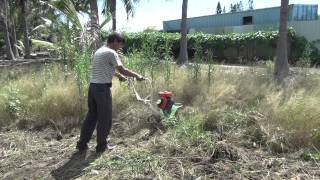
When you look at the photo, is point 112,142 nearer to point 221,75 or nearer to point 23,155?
point 23,155

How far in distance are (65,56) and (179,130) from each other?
6.52m

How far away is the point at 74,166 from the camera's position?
6730mm

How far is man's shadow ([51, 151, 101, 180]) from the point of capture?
638 centimetres

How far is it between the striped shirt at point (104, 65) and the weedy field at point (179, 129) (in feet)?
3.40

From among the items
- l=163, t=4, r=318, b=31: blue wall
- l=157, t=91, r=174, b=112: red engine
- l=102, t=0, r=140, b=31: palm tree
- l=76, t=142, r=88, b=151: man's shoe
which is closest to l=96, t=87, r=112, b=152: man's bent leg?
l=76, t=142, r=88, b=151: man's shoe

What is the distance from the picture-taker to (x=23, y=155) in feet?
24.7

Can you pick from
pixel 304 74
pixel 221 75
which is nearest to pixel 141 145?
pixel 221 75

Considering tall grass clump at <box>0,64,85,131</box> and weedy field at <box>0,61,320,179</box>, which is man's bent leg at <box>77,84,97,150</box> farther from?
tall grass clump at <box>0,64,85,131</box>

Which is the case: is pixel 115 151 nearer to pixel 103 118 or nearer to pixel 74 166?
pixel 103 118

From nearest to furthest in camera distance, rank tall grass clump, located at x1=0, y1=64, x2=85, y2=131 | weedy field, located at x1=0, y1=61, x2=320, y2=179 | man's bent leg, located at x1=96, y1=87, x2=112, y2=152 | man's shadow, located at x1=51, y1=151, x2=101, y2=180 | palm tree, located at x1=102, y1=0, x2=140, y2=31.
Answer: weedy field, located at x1=0, y1=61, x2=320, y2=179 → man's shadow, located at x1=51, y1=151, x2=101, y2=180 → man's bent leg, located at x1=96, y1=87, x2=112, y2=152 → tall grass clump, located at x1=0, y1=64, x2=85, y2=131 → palm tree, located at x1=102, y1=0, x2=140, y2=31

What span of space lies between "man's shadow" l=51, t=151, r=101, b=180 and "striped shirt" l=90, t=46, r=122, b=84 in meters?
1.05

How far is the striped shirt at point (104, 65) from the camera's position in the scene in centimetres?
695

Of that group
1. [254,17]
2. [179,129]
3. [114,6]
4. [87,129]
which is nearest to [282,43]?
[179,129]

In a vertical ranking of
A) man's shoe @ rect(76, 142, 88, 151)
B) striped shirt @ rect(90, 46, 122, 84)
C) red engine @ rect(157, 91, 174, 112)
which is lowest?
man's shoe @ rect(76, 142, 88, 151)
